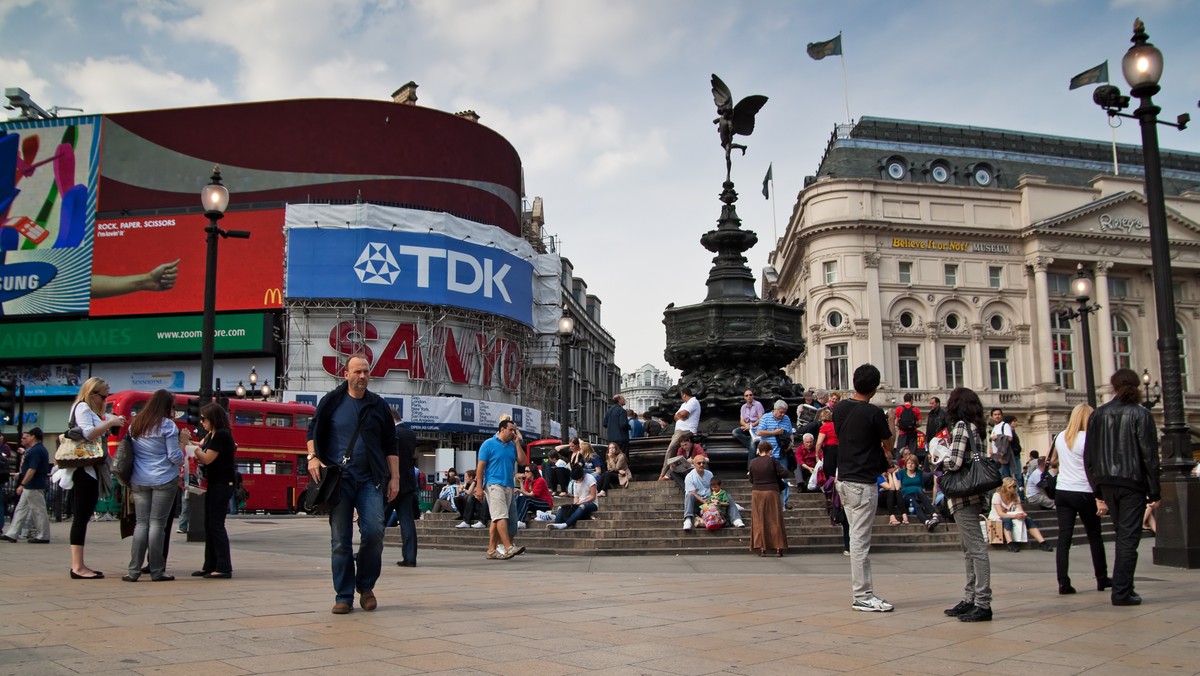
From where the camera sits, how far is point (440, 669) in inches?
179

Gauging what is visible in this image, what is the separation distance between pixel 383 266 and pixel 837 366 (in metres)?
25.5

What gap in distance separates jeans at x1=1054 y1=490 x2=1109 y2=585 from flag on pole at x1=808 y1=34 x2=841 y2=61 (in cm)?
5153

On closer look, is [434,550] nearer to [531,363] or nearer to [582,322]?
[531,363]

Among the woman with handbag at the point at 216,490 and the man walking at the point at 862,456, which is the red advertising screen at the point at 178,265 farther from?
the man walking at the point at 862,456

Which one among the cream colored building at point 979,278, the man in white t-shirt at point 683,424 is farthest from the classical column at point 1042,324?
the man in white t-shirt at point 683,424

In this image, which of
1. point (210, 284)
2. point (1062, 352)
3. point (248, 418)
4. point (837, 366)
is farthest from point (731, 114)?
point (1062, 352)

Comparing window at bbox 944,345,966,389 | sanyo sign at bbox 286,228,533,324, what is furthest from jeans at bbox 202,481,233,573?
window at bbox 944,345,966,389

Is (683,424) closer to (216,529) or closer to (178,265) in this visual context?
(216,529)

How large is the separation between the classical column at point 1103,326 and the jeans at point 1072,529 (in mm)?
52597

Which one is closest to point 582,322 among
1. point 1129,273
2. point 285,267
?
point 285,267

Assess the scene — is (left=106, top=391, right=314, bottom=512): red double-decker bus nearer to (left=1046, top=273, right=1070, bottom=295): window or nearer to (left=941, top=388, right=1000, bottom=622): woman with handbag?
(left=941, top=388, right=1000, bottom=622): woman with handbag

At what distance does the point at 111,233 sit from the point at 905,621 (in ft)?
171

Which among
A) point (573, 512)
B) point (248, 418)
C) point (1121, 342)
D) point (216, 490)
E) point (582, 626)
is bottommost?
point (582, 626)

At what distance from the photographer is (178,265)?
160 ft
